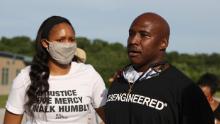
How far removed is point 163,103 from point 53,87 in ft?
3.66

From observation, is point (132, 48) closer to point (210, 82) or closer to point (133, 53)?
point (133, 53)

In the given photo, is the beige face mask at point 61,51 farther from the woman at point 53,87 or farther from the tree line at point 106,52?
the tree line at point 106,52

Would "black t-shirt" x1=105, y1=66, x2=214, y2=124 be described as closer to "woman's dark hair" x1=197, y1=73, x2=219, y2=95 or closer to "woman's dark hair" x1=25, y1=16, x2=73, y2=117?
"woman's dark hair" x1=25, y1=16, x2=73, y2=117

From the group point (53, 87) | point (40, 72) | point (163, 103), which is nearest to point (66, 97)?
point (53, 87)

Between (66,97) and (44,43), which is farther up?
(44,43)

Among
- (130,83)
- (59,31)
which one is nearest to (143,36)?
(130,83)

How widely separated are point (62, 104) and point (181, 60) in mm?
81206

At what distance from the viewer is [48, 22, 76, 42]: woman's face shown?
173 inches

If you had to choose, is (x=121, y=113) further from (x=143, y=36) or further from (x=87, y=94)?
(x=87, y=94)

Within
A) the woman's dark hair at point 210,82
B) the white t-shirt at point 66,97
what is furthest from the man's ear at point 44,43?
the woman's dark hair at point 210,82

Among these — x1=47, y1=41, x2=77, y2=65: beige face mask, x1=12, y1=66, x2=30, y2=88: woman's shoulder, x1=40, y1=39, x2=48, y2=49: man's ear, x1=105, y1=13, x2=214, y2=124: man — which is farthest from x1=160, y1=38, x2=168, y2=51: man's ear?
x1=12, y1=66, x2=30, y2=88: woman's shoulder

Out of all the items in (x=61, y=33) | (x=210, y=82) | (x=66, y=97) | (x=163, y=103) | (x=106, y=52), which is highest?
(x=61, y=33)

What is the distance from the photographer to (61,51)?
14.2 feet

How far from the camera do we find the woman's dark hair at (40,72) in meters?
4.38
